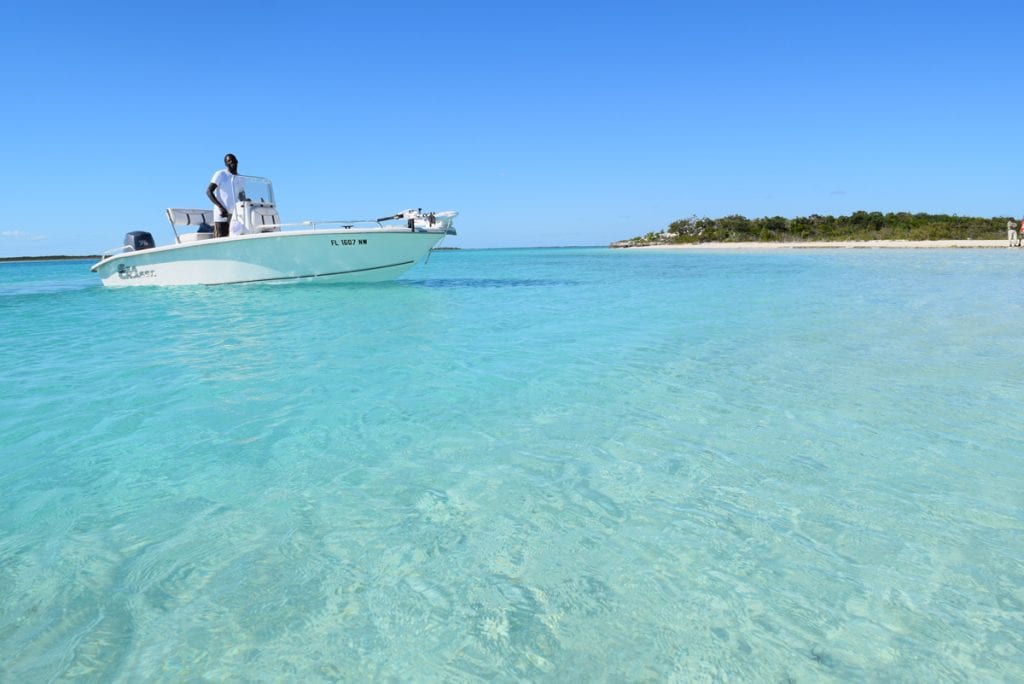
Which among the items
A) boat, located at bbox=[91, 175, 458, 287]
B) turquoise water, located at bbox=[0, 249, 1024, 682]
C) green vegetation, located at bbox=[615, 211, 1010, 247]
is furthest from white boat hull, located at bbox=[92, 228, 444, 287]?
green vegetation, located at bbox=[615, 211, 1010, 247]

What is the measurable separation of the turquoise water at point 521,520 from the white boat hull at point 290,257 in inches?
354

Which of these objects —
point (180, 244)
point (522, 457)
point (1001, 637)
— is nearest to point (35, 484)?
point (522, 457)

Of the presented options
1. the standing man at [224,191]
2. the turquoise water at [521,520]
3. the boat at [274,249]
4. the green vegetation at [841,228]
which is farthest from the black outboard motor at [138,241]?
the green vegetation at [841,228]

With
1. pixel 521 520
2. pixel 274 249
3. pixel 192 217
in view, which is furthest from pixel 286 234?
pixel 521 520

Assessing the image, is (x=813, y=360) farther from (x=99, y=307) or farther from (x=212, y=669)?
(x=99, y=307)

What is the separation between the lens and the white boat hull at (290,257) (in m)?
14.6

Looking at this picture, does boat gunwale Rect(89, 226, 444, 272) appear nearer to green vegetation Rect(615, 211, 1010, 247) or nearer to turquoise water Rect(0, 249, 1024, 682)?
turquoise water Rect(0, 249, 1024, 682)

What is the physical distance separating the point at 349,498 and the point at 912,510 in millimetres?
2554

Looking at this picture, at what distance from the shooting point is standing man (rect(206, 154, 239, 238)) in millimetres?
14141

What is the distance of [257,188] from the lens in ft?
50.3

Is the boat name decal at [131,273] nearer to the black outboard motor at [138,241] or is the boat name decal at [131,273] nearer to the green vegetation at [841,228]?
the black outboard motor at [138,241]

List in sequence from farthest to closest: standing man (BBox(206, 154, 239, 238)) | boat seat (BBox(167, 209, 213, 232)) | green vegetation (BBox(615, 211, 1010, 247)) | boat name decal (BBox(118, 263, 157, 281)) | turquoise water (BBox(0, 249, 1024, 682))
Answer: green vegetation (BBox(615, 211, 1010, 247))
boat name decal (BBox(118, 263, 157, 281))
boat seat (BBox(167, 209, 213, 232))
standing man (BBox(206, 154, 239, 238))
turquoise water (BBox(0, 249, 1024, 682))

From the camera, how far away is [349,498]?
288 centimetres

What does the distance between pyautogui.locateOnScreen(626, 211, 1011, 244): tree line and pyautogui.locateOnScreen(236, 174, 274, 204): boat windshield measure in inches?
2130
